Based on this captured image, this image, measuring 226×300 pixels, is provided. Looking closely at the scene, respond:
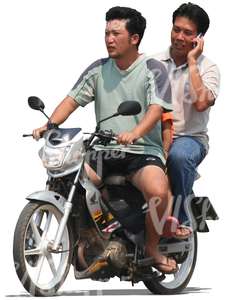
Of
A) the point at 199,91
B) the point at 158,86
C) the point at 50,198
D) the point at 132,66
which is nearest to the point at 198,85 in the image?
the point at 199,91

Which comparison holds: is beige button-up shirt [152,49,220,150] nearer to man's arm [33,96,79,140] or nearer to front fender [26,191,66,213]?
man's arm [33,96,79,140]

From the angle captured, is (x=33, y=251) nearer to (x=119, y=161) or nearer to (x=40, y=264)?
(x=40, y=264)

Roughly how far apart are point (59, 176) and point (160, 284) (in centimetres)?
189

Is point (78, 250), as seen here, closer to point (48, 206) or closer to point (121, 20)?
point (48, 206)

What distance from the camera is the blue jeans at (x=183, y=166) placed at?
496 inches

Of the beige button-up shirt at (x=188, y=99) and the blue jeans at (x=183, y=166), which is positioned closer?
the blue jeans at (x=183, y=166)

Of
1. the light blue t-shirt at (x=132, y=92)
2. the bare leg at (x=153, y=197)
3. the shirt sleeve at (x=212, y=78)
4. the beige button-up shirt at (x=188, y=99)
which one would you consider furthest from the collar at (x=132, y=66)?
the bare leg at (x=153, y=197)

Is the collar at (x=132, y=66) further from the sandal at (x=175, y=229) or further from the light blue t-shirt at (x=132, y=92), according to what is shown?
the sandal at (x=175, y=229)

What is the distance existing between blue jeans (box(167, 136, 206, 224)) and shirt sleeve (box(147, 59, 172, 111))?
0.48 meters

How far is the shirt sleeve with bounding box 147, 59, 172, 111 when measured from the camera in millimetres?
12289

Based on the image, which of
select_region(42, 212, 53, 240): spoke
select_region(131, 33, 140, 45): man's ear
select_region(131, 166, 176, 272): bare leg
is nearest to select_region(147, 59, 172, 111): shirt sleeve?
select_region(131, 33, 140, 45): man's ear

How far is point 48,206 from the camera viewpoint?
11766mm

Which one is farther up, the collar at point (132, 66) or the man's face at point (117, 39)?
the man's face at point (117, 39)

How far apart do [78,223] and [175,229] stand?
1144mm
